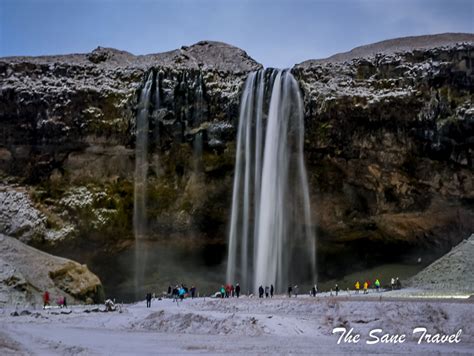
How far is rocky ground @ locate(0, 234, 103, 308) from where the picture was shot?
104ft

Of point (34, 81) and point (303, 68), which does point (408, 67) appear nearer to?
point (303, 68)

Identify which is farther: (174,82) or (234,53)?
(234,53)

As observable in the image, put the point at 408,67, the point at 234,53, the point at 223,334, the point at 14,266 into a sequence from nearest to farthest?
the point at 223,334, the point at 14,266, the point at 408,67, the point at 234,53

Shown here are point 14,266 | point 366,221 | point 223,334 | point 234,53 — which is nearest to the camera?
point 223,334

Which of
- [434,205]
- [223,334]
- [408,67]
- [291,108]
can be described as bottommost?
[223,334]

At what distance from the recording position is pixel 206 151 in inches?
1673

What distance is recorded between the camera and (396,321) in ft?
67.9

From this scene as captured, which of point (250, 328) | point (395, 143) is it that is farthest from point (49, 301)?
point (395, 143)

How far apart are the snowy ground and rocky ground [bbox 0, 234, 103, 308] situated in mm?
5963

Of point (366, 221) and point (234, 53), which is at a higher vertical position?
point (234, 53)

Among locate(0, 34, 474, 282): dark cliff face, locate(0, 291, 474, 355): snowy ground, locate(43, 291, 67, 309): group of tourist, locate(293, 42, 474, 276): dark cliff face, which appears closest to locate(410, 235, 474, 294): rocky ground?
locate(0, 291, 474, 355): snowy ground

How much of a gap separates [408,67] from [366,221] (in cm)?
1086

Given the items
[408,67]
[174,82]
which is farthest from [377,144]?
[174,82]

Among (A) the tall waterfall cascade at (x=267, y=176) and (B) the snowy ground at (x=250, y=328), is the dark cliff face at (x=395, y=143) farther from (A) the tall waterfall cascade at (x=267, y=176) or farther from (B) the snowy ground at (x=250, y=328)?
(B) the snowy ground at (x=250, y=328)
